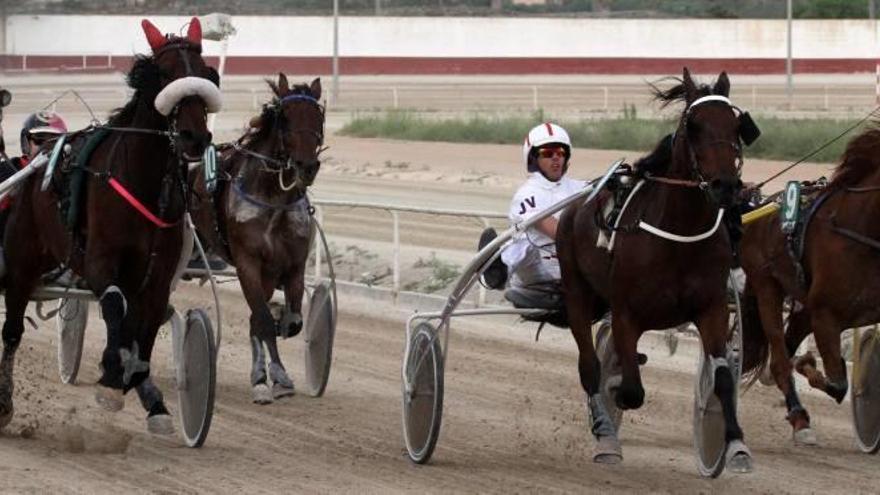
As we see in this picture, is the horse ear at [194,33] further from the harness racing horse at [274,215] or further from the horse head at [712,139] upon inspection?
the horse head at [712,139]

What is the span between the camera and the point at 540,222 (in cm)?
784

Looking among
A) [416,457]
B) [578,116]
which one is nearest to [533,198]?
[416,457]

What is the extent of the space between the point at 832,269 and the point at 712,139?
5.20ft

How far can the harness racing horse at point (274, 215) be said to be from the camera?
9617mm

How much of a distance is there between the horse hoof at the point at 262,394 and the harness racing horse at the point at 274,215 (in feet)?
0.22

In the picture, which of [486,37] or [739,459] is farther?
[486,37]

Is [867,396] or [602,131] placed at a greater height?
[602,131]

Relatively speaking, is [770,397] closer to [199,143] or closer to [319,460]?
[319,460]

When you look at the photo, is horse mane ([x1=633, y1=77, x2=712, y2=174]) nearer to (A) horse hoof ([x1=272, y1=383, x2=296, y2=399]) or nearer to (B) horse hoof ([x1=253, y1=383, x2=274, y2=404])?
(B) horse hoof ([x1=253, y1=383, x2=274, y2=404])

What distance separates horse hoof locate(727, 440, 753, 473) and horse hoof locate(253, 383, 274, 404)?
3.33m

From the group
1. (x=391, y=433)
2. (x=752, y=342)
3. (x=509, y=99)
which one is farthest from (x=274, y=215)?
(x=509, y=99)

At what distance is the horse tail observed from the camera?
9.05m

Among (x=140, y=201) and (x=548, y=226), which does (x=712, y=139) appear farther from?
(x=140, y=201)

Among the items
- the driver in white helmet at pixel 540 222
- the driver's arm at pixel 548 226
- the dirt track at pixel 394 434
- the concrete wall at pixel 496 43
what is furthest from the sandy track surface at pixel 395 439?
the concrete wall at pixel 496 43
